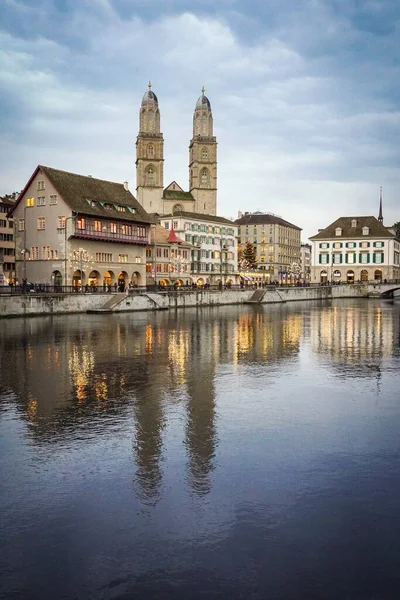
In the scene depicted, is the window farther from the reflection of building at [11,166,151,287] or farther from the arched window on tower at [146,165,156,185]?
the reflection of building at [11,166,151,287]

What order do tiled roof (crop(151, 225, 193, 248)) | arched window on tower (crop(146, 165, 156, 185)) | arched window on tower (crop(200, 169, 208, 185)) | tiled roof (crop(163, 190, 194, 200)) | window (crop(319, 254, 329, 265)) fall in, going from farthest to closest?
arched window on tower (crop(200, 169, 208, 185)) → window (crop(319, 254, 329, 265)) → tiled roof (crop(163, 190, 194, 200)) → arched window on tower (crop(146, 165, 156, 185)) → tiled roof (crop(151, 225, 193, 248))

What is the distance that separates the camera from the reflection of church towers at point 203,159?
5094 inches

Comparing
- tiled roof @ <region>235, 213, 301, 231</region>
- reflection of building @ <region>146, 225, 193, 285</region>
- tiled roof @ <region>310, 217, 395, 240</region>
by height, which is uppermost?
tiled roof @ <region>235, 213, 301, 231</region>

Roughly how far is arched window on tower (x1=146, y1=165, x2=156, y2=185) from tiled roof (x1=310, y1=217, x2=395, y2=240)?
37069 millimetres

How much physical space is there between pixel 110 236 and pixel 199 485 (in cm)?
6628

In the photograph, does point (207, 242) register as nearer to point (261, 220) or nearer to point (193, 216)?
point (193, 216)

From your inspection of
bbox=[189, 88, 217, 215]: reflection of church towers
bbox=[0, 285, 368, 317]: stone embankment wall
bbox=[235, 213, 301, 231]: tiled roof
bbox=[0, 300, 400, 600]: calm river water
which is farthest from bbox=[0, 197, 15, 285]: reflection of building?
bbox=[235, 213, 301, 231]: tiled roof

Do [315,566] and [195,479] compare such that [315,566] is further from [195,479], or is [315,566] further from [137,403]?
[137,403]

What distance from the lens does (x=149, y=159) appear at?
123625 mm

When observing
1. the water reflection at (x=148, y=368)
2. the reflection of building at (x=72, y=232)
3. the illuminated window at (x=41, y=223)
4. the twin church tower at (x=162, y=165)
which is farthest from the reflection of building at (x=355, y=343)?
the twin church tower at (x=162, y=165)

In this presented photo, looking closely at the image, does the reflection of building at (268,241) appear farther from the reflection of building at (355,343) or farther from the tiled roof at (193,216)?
the reflection of building at (355,343)

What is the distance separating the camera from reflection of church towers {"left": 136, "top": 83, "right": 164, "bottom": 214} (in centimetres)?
12325

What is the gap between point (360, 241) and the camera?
411ft

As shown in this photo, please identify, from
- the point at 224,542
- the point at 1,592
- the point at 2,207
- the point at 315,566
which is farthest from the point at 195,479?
the point at 2,207
